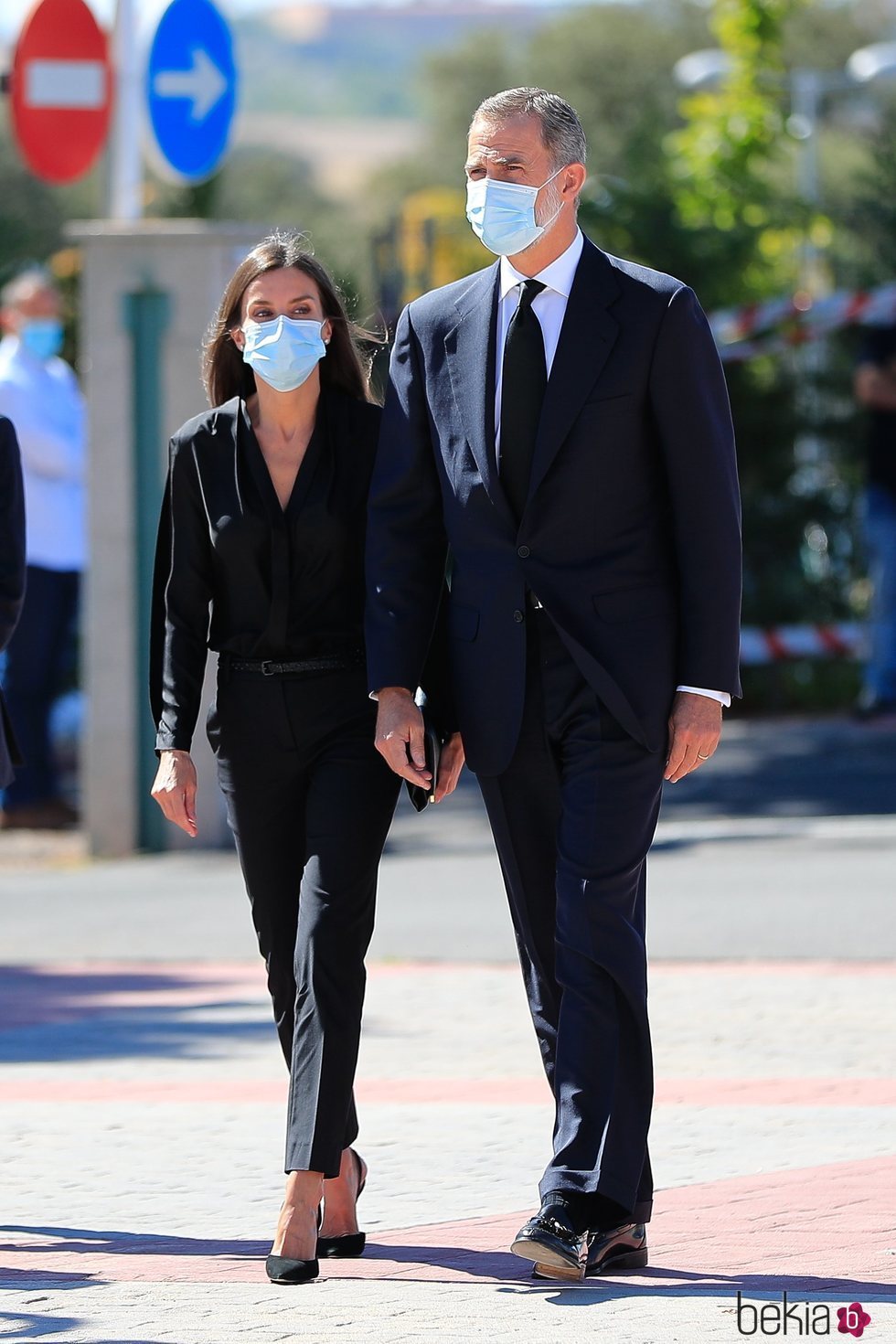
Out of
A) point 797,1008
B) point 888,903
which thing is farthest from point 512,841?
point 888,903

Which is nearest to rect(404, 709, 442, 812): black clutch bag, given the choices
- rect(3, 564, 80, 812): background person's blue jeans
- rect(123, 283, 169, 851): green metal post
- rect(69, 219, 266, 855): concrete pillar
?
rect(69, 219, 266, 855): concrete pillar

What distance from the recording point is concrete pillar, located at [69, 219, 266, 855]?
1091 centimetres

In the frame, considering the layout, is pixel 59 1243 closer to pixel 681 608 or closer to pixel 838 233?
pixel 681 608

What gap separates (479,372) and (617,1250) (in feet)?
5.42

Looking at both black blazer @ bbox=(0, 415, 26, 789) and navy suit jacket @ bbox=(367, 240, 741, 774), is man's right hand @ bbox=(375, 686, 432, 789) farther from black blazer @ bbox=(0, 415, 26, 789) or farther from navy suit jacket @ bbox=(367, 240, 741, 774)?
black blazer @ bbox=(0, 415, 26, 789)

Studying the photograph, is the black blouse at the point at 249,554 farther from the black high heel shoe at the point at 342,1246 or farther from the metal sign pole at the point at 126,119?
the metal sign pole at the point at 126,119

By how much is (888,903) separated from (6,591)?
4.54 metres

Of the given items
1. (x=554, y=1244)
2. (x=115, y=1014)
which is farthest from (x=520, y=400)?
(x=115, y=1014)

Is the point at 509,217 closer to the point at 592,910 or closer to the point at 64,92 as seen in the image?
the point at 592,910

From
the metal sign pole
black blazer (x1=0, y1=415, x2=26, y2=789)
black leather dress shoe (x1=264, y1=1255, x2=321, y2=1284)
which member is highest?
the metal sign pole

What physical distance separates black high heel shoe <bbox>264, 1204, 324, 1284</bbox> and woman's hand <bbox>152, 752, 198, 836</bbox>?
89cm

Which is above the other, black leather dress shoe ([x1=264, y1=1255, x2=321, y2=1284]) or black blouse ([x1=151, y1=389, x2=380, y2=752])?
black blouse ([x1=151, y1=389, x2=380, y2=752])

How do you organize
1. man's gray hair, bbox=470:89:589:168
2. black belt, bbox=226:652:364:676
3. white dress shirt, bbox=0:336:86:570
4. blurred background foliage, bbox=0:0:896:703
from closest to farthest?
man's gray hair, bbox=470:89:589:168, black belt, bbox=226:652:364:676, white dress shirt, bbox=0:336:86:570, blurred background foliage, bbox=0:0:896:703

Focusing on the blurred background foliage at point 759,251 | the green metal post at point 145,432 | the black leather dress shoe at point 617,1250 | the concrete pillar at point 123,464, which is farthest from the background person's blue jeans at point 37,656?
A: the black leather dress shoe at point 617,1250
